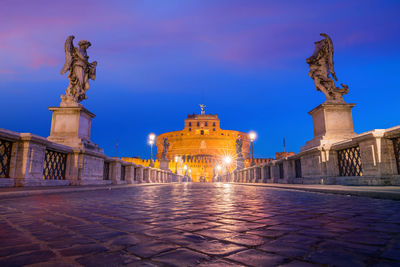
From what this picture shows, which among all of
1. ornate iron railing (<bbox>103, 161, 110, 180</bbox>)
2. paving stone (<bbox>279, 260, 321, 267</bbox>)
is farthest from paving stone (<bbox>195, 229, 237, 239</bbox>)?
ornate iron railing (<bbox>103, 161, 110, 180</bbox>)

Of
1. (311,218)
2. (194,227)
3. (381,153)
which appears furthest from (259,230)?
(381,153)

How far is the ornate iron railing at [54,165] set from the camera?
9885 millimetres

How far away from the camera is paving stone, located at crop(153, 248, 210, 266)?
1.58 metres

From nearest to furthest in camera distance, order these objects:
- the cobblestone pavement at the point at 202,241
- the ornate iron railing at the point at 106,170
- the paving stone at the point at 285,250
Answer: the cobblestone pavement at the point at 202,241, the paving stone at the point at 285,250, the ornate iron railing at the point at 106,170

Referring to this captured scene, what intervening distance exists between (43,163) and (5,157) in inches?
51.2

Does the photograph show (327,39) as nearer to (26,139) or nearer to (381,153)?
(381,153)

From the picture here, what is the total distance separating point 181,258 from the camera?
166 cm

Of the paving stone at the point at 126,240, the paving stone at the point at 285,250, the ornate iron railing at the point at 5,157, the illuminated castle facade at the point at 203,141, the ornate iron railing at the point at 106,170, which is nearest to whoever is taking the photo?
the paving stone at the point at 285,250

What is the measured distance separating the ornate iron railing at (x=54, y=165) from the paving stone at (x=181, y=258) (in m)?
10.0

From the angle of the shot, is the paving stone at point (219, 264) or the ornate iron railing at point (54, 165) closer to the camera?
the paving stone at point (219, 264)

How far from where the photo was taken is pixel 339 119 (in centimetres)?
1195

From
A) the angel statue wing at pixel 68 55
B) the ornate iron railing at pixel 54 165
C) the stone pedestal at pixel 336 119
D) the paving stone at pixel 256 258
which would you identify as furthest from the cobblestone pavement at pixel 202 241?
the angel statue wing at pixel 68 55

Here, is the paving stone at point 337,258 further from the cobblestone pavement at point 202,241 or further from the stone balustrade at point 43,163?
the stone balustrade at point 43,163

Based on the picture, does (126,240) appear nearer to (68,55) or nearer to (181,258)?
(181,258)
